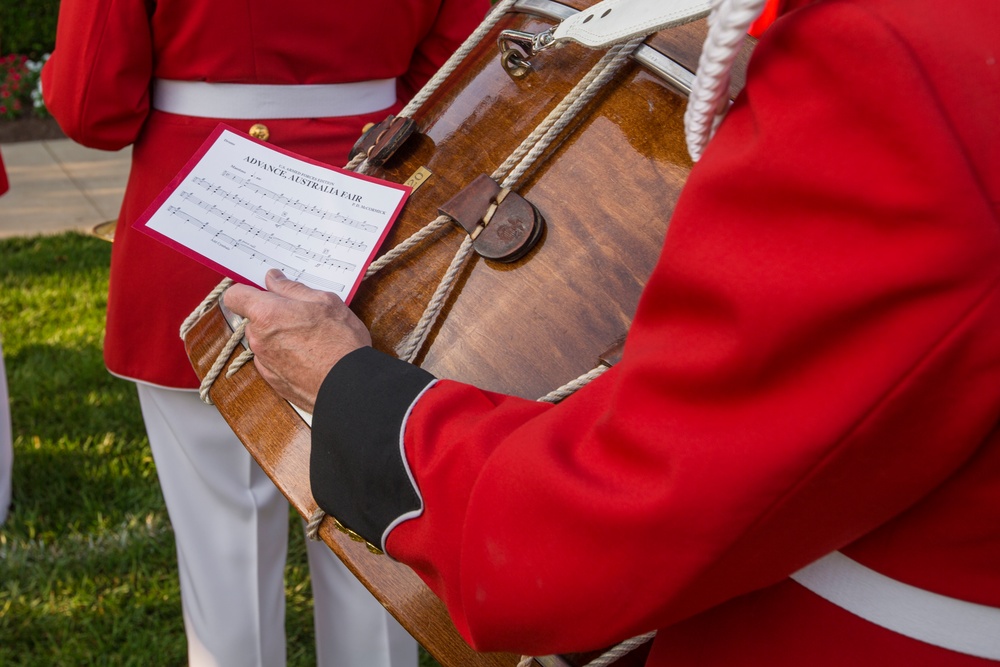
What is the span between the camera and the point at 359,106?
6.28 feet

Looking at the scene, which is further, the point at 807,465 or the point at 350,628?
the point at 350,628

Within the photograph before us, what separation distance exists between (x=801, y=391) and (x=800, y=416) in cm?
2

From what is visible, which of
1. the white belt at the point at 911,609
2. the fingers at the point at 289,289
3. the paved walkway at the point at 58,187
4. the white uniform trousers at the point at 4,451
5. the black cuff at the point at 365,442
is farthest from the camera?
the paved walkway at the point at 58,187

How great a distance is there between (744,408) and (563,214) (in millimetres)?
485

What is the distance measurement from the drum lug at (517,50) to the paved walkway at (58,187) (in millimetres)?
4160

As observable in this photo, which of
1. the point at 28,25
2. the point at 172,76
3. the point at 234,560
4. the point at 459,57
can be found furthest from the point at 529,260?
the point at 28,25

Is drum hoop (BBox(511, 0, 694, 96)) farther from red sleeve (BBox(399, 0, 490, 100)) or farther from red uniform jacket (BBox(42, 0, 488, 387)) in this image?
red sleeve (BBox(399, 0, 490, 100))

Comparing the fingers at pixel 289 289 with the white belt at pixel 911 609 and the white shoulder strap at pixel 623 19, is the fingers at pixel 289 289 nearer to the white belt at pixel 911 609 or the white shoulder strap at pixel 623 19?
the white shoulder strap at pixel 623 19

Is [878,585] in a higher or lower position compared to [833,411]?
lower

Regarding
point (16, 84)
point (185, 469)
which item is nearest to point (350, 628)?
point (185, 469)

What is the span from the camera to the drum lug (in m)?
1.19

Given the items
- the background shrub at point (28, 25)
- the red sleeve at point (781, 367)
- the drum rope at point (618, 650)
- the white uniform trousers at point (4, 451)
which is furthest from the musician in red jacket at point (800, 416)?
the background shrub at point (28, 25)

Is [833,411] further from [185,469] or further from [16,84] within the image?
[16,84]

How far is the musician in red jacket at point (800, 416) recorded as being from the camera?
61cm
